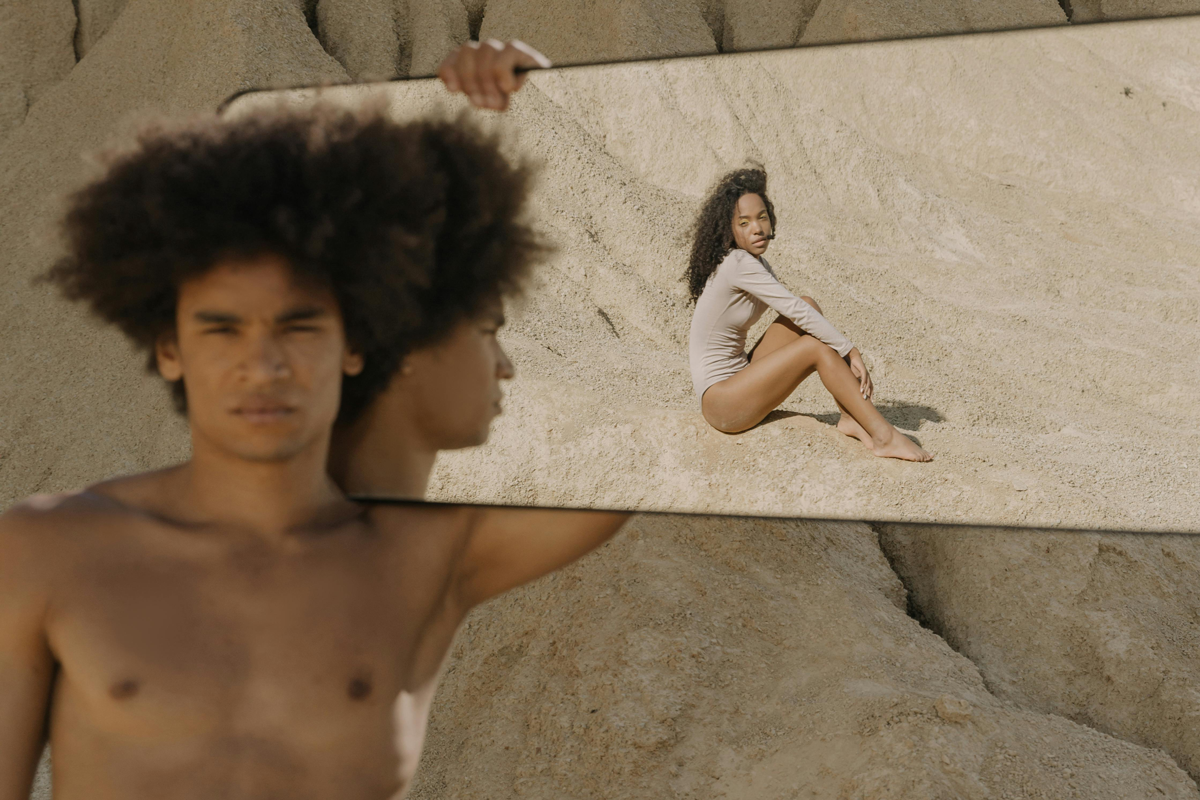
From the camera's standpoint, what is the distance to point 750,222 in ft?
3.29

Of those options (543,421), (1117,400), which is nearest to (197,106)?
(543,421)

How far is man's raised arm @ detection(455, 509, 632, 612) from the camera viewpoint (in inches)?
36.9

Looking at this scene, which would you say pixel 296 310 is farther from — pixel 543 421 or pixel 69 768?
pixel 69 768

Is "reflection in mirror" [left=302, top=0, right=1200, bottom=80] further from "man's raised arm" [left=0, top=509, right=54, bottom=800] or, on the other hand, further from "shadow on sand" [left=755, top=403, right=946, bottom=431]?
"man's raised arm" [left=0, top=509, right=54, bottom=800]

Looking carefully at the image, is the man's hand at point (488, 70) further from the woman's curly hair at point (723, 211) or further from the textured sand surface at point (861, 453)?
the woman's curly hair at point (723, 211)

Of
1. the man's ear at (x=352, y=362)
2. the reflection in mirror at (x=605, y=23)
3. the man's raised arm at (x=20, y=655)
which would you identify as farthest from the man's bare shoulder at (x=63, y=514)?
the reflection in mirror at (x=605, y=23)

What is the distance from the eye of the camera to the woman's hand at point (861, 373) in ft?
3.61

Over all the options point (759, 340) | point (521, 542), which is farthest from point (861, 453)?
point (521, 542)

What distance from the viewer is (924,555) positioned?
7.39ft

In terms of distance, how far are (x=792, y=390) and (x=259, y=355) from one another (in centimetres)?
60

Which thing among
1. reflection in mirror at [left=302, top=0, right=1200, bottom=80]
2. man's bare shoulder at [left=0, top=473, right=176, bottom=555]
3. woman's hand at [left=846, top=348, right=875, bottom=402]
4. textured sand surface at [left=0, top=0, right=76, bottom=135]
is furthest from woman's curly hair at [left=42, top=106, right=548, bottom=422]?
textured sand surface at [left=0, top=0, right=76, bottom=135]

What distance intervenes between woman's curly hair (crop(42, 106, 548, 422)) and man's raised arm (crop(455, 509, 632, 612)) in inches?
7.0

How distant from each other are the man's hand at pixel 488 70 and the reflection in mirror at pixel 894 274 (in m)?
0.02

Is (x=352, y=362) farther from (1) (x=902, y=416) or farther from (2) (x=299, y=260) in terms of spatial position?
(1) (x=902, y=416)
